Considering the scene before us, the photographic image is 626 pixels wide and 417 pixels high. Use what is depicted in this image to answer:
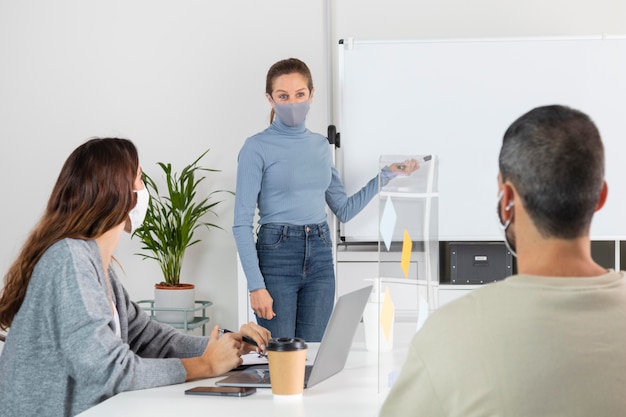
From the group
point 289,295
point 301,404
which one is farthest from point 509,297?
point 289,295

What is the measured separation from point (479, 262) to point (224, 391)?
2303 millimetres

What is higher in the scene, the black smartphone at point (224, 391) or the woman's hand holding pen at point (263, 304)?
the woman's hand holding pen at point (263, 304)

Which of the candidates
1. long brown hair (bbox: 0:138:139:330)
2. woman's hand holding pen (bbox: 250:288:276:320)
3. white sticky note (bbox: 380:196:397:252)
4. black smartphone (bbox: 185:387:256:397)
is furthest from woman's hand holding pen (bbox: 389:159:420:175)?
woman's hand holding pen (bbox: 250:288:276:320)

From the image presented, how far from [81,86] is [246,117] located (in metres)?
0.97

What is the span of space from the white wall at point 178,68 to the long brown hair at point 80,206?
2579 millimetres

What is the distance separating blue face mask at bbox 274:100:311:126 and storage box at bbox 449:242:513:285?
120 cm

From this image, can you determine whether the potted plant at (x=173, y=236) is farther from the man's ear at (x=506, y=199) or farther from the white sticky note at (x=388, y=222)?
the man's ear at (x=506, y=199)

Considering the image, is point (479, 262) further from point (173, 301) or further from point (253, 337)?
point (253, 337)

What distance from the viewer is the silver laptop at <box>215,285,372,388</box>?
1754 millimetres

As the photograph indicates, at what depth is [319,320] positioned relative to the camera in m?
2.90

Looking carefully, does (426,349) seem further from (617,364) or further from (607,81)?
(607,81)

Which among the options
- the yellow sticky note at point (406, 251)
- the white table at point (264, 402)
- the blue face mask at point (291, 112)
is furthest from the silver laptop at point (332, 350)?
the blue face mask at point (291, 112)

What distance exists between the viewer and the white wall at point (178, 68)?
14.4 feet

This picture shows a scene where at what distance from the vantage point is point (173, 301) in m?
4.27
